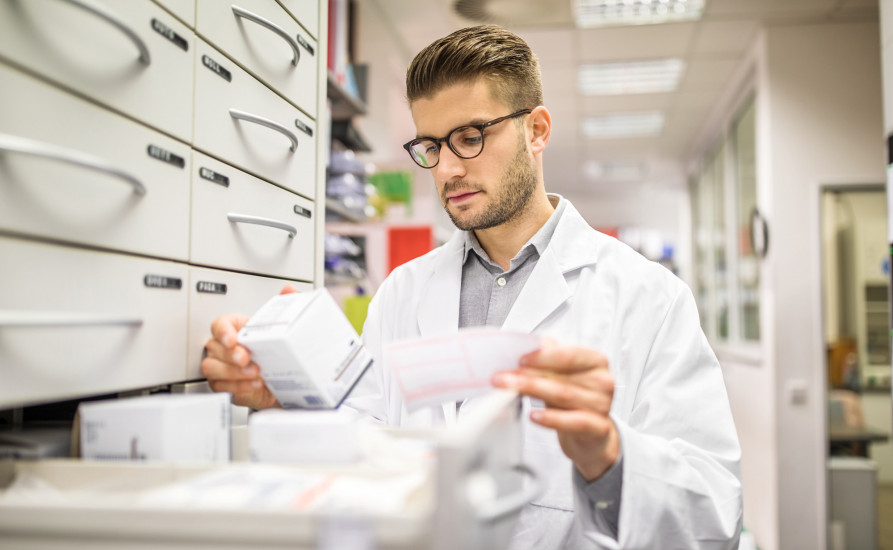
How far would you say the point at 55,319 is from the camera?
1.92 ft

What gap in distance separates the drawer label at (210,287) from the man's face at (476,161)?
54cm

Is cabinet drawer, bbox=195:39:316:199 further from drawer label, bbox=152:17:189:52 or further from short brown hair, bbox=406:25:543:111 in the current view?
short brown hair, bbox=406:25:543:111

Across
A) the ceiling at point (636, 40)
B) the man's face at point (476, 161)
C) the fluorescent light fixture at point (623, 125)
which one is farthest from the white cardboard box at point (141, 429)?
the fluorescent light fixture at point (623, 125)

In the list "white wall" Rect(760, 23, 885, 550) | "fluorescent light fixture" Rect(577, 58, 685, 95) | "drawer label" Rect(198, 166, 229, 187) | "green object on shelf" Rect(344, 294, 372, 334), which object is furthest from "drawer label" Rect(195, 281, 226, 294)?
"fluorescent light fixture" Rect(577, 58, 685, 95)

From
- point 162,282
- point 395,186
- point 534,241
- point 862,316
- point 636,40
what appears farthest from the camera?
point 862,316

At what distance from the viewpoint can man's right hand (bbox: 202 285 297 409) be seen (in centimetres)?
84

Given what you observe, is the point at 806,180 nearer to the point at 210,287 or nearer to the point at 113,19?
the point at 210,287

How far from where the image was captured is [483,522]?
50 centimetres

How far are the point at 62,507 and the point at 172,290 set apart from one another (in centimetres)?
35

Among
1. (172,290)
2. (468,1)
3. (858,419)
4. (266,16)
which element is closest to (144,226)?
(172,290)

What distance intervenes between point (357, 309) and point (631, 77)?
297 centimetres

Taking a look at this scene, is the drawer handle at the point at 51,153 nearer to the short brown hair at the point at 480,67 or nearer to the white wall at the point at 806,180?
the short brown hair at the point at 480,67

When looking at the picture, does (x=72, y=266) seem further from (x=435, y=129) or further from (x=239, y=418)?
(x=435, y=129)

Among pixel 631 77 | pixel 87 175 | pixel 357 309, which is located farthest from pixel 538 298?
pixel 631 77
